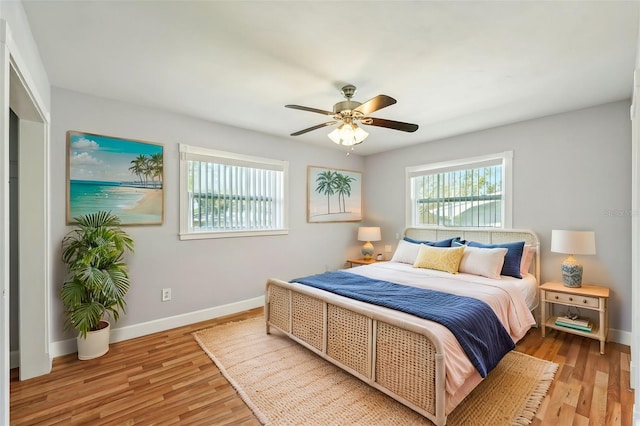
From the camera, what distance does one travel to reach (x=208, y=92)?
A: 2.83 m

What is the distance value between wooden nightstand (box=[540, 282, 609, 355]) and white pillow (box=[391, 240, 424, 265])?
4.59 feet

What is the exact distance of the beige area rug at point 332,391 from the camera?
1.91 meters

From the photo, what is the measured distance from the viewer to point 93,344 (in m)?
2.69

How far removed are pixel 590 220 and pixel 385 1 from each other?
3206 millimetres

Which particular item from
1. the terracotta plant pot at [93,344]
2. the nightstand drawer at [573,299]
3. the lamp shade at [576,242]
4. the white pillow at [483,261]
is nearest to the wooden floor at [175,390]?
the terracotta plant pot at [93,344]

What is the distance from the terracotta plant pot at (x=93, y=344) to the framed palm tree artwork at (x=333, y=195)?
114 inches

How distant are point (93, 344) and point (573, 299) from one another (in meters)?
4.59

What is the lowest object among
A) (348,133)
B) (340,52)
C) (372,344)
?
(372,344)

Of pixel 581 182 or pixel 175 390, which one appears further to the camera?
pixel 581 182

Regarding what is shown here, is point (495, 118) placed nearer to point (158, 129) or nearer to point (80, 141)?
point (158, 129)

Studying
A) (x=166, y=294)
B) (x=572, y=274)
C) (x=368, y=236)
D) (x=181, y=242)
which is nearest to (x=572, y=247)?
(x=572, y=274)

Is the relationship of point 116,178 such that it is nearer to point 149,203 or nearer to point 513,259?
point 149,203

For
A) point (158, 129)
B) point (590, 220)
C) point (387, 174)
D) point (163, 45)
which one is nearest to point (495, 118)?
point (590, 220)

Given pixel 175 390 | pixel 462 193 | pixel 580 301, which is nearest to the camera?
pixel 175 390
